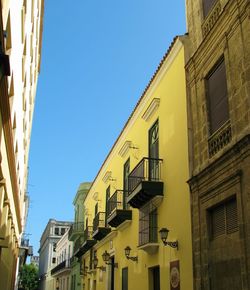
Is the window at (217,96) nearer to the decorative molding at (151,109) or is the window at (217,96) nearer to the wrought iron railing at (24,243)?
the decorative molding at (151,109)

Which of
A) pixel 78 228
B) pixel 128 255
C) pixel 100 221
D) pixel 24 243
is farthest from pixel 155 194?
pixel 24 243

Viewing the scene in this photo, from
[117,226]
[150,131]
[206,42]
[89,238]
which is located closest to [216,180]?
[206,42]

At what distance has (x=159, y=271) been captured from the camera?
12031 millimetres

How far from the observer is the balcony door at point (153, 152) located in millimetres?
12648

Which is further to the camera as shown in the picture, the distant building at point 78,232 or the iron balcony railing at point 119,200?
the distant building at point 78,232

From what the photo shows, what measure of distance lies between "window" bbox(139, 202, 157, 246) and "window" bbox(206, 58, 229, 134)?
3.90 metres

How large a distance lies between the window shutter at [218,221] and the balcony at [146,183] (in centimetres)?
299

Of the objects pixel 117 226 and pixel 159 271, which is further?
pixel 117 226

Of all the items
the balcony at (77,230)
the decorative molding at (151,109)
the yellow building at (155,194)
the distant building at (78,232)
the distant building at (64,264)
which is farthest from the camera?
the distant building at (64,264)

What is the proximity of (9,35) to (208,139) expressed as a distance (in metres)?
4.50

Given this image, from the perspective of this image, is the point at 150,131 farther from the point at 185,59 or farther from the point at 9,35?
the point at 9,35

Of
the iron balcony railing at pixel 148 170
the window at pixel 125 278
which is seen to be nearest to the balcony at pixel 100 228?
the window at pixel 125 278

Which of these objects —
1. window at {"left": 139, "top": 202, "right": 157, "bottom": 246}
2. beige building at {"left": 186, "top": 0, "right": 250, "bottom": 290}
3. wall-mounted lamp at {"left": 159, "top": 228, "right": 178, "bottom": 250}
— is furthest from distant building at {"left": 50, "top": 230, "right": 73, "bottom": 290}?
beige building at {"left": 186, "top": 0, "right": 250, "bottom": 290}

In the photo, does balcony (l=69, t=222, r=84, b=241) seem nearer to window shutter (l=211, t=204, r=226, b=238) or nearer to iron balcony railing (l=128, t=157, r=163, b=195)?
iron balcony railing (l=128, t=157, r=163, b=195)
